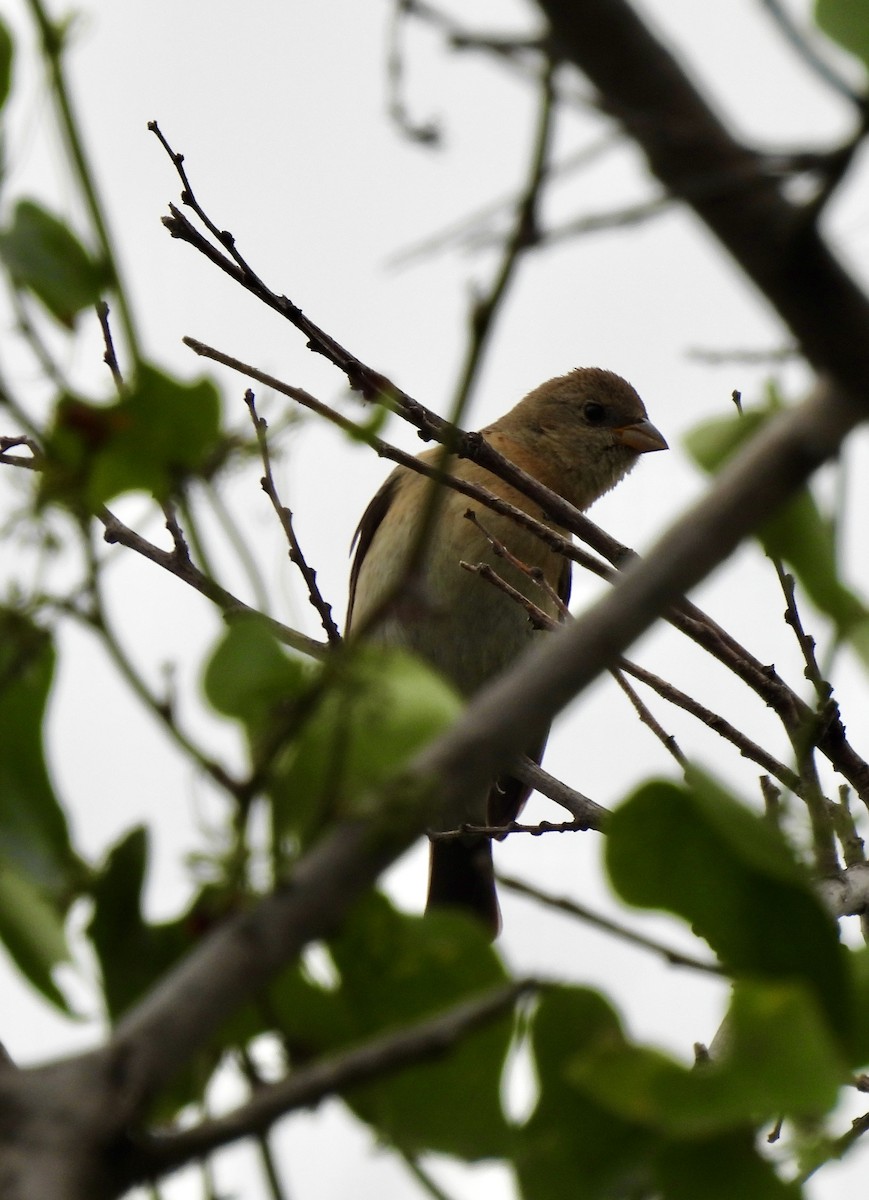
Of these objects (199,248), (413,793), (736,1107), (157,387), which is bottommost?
(736,1107)

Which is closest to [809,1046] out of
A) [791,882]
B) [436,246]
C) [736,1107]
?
[736,1107]

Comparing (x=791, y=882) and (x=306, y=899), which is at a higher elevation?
A: (x=791, y=882)

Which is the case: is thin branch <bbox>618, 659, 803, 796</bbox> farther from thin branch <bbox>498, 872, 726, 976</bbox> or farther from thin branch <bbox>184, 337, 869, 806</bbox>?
thin branch <bbox>498, 872, 726, 976</bbox>

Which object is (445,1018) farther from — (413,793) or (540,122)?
(540,122)

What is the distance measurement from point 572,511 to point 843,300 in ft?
7.82

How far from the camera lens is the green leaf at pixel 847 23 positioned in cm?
111

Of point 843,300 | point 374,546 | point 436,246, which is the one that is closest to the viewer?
point 843,300

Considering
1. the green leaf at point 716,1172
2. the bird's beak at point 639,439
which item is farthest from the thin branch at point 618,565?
the bird's beak at point 639,439

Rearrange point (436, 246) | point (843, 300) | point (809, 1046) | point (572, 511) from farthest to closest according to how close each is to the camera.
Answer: point (572, 511) < point (436, 246) < point (843, 300) < point (809, 1046)

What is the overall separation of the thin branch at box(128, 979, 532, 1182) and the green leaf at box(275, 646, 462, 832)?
16 centimetres

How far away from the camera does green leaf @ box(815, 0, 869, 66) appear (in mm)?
1109

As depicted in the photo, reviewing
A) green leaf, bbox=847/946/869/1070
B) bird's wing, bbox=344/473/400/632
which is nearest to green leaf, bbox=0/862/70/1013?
green leaf, bbox=847/946/869/1070

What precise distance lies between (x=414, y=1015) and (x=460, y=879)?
5874 mm

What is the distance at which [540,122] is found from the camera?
92 centimetres
